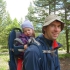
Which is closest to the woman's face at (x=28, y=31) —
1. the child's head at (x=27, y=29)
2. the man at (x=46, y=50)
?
the child's head at (x=27, y=29)

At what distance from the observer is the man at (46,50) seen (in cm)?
190

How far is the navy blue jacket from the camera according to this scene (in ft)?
6.19

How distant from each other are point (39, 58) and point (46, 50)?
11 centimetres

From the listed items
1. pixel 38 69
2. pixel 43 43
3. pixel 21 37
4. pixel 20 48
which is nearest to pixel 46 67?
pixel 38 69

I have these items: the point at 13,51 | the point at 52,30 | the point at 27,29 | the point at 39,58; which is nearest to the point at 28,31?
the point at 27,29

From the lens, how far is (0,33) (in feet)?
104

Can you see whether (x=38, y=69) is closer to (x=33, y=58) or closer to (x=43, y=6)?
(x=33, y=58)

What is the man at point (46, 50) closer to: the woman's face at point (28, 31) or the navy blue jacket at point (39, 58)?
the navy blue jacket at point (39, 58)

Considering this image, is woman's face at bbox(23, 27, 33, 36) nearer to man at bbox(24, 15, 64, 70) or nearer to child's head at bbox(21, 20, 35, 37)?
child's head at bbox(21, 20, 35, 37)

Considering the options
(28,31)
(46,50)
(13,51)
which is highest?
(28,31)

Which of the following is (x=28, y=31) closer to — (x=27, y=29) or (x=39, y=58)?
(x=27, y=29)

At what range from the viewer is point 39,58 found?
192 cm

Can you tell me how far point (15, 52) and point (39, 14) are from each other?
2245 cm

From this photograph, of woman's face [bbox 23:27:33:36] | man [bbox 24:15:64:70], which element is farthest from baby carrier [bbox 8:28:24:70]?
man [bbox 24:15:64:70]
